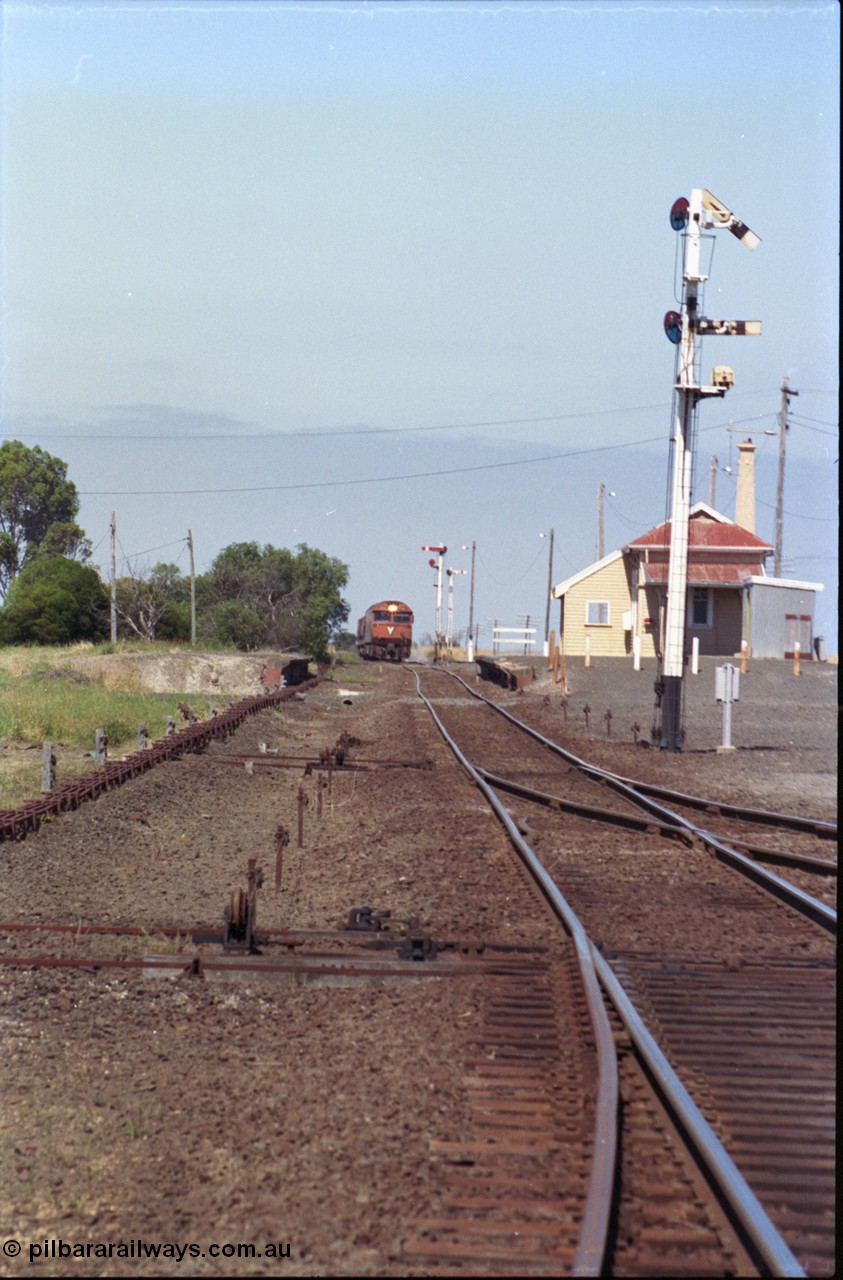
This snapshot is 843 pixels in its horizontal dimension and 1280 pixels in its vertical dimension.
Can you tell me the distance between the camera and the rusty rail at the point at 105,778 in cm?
1028

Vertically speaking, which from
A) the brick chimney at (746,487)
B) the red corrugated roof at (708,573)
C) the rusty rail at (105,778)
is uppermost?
the brick chimney at (746,487)

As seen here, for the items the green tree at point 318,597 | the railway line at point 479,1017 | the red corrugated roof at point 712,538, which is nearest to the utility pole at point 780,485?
the red corrugated roof at point 712,538

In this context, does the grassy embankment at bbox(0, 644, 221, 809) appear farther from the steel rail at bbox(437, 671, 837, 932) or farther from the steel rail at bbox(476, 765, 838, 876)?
the steel rail at bbox(437, 671, 837, 932)

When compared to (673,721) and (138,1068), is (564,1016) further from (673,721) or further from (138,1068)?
(673,721)

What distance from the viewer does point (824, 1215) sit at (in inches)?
144

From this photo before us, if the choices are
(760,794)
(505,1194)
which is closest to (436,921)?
(505,1194)

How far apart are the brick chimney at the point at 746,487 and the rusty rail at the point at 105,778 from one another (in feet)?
115

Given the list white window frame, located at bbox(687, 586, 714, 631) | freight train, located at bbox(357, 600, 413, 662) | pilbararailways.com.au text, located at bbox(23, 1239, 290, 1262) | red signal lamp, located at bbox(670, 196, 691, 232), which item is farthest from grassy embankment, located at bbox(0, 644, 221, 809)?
freight train, located at bbox(357, 600, 413, 662)

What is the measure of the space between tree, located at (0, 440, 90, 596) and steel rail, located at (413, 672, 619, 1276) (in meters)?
71.4

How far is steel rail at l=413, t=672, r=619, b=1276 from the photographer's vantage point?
3.29m

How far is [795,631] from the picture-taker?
43906mm

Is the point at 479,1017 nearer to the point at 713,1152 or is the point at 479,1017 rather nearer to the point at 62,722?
the point at 713,1152

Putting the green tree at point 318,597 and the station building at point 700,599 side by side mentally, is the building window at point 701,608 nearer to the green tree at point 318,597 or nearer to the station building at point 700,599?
the station building at point 700,599

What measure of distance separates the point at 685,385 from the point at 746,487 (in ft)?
114
